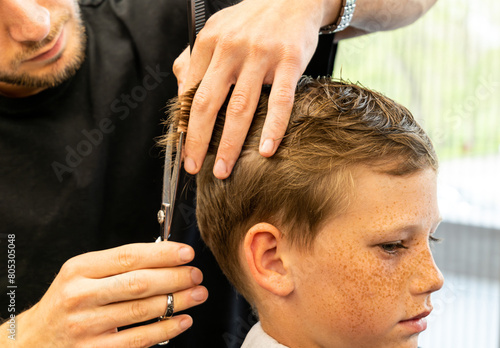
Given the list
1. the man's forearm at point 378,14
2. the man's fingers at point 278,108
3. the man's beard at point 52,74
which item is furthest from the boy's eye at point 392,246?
the man's beard at point 52,74

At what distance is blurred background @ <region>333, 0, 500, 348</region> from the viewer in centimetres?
347

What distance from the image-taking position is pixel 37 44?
146 cm

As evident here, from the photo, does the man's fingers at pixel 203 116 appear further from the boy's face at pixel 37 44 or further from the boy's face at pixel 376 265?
the boy's face at pixel 37 44

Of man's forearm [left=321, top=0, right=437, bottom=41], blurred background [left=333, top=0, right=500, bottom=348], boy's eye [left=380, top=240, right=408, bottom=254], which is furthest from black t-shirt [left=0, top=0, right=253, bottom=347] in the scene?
blurred background [left=333, top=0, right=500, bottom=348]

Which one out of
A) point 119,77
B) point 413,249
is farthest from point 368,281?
point 119,77

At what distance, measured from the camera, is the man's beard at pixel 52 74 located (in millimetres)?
1461

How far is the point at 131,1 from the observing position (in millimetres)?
1771

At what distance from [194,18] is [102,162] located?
0.63 meters

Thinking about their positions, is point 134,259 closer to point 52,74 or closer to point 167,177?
point 167,177

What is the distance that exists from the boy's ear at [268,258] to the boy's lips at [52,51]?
2.63 feet

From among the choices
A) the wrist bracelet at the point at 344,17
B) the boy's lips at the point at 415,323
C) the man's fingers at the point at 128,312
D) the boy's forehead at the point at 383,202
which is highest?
the wrist bracelet at the point at 344,17

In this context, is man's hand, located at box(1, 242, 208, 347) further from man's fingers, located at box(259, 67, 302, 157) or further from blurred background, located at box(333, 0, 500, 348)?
blurred background, located at box(333, 0, 500, 348)

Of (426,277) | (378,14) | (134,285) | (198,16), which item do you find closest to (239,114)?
(198,16)

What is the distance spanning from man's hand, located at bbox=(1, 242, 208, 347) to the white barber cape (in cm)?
26
